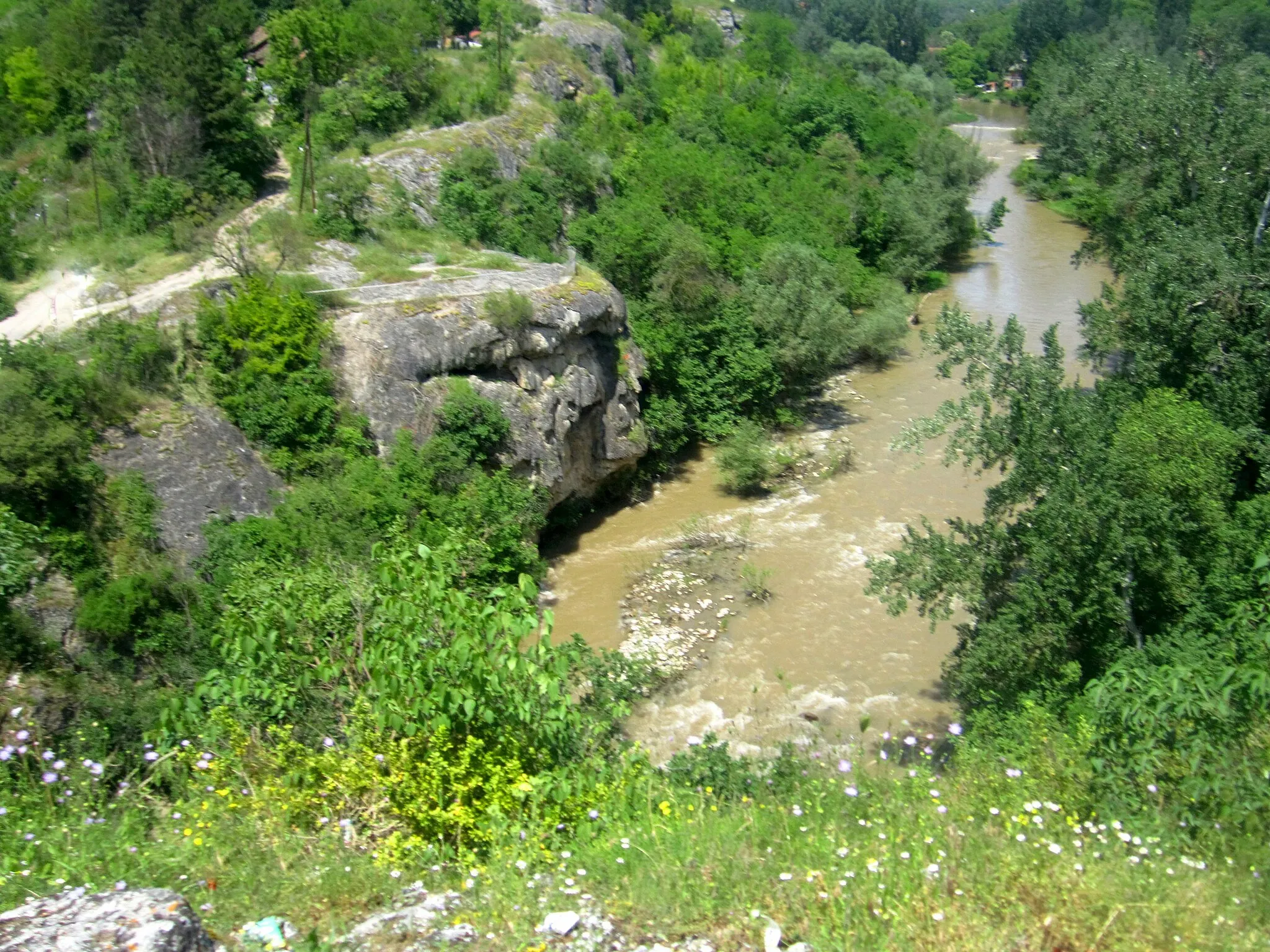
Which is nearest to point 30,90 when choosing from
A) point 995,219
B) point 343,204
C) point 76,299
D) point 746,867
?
point 343,204

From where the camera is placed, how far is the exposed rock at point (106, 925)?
4.75m

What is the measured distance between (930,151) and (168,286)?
1234 inches

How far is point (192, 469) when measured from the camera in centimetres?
1775

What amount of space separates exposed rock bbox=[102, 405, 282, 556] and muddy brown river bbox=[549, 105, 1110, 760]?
6.01 meters

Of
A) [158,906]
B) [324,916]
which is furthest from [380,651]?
[158,906]

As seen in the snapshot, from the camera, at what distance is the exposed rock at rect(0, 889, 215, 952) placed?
4746mm

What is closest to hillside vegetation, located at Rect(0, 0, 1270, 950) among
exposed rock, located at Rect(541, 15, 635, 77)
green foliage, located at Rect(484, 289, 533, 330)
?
green foliage, located at Rect(484, 289, 533, 330)

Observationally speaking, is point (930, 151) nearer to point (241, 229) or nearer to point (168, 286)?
point (241, 229)

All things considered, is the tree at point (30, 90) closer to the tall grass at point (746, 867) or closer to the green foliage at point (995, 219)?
the tall grass at point (746, 867)

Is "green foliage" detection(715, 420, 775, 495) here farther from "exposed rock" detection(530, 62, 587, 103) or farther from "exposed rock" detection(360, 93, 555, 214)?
"exposed rock" detection(530, 62, 587, 103)

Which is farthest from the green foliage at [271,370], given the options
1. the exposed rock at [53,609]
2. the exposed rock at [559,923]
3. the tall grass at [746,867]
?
the exposed rock at [559,923]

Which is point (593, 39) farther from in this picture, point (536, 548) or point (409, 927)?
point (409, 927)

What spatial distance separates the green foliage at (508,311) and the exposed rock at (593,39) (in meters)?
26.4

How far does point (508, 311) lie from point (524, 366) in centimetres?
118
